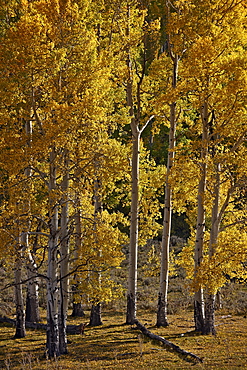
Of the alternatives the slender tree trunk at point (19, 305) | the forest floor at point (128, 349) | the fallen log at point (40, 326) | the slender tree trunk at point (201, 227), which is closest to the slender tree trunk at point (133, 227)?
the forest floor at point (128, 349)

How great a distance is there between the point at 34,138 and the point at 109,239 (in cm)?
313

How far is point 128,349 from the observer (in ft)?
39.0

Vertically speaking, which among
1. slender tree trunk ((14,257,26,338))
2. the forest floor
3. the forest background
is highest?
the forest background

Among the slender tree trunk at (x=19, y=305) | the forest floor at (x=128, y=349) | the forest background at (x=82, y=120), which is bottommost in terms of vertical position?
the forest floor at (x=128, y=349)

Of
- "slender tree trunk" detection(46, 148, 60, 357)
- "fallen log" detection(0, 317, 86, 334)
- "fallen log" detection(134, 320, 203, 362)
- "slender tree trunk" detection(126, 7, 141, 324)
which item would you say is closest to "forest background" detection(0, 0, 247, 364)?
"slender tree trunk" detection(46, 148, 60, 357)

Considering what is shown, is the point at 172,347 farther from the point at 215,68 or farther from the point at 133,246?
the point at 215,68

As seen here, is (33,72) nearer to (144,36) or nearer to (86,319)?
(144,36)

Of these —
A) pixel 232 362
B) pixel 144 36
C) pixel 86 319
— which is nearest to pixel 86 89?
pixel 144 36

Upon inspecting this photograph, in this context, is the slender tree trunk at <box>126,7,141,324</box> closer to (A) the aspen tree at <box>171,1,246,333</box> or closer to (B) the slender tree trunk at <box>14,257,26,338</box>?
(A) the aspen tree at <box>171,1,246,333</box>

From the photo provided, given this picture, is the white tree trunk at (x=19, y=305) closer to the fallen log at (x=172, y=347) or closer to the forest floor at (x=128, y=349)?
the forest floor at (x=128, y=349)

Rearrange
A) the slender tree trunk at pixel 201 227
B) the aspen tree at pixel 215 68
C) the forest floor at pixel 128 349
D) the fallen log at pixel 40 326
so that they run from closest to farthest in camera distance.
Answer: the forest floor at pixel 128 349 < the aspen tree at pixel 215 68 < the slender tree trunk at pixel 201 227 < the fallen log at pixel 40 326

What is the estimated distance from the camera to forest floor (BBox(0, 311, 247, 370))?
10.3 m

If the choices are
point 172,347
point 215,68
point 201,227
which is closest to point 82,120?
point 215,68

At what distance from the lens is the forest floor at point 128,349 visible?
33.7 ft
